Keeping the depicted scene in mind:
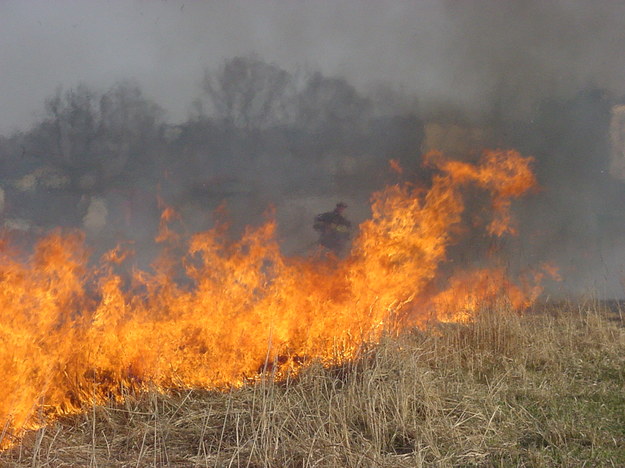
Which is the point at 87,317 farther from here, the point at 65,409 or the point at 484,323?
the point at 484,323

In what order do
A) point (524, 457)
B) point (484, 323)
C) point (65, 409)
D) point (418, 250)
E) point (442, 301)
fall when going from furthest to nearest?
point (442, 301) → point (418, 250) → point (484, 323) → point (65, 409) → point (524, 457)

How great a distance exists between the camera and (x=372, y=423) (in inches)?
189

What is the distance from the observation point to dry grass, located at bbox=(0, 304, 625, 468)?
444 centimetres

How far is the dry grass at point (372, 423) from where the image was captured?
444 cm

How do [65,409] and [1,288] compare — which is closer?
[65,409]

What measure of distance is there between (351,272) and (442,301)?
239 centimetres

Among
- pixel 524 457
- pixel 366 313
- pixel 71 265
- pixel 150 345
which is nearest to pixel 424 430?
pixel 524 457

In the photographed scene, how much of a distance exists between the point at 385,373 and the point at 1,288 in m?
5.14

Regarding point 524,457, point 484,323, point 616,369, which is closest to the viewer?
point 524,457

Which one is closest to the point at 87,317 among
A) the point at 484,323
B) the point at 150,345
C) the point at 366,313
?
the point at 150,345

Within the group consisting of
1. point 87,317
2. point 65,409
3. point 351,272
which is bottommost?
point 65,409

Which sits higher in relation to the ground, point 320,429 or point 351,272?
point 351,272

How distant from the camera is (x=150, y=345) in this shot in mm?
7086

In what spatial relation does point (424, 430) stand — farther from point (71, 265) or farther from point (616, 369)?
point (71, 265)
